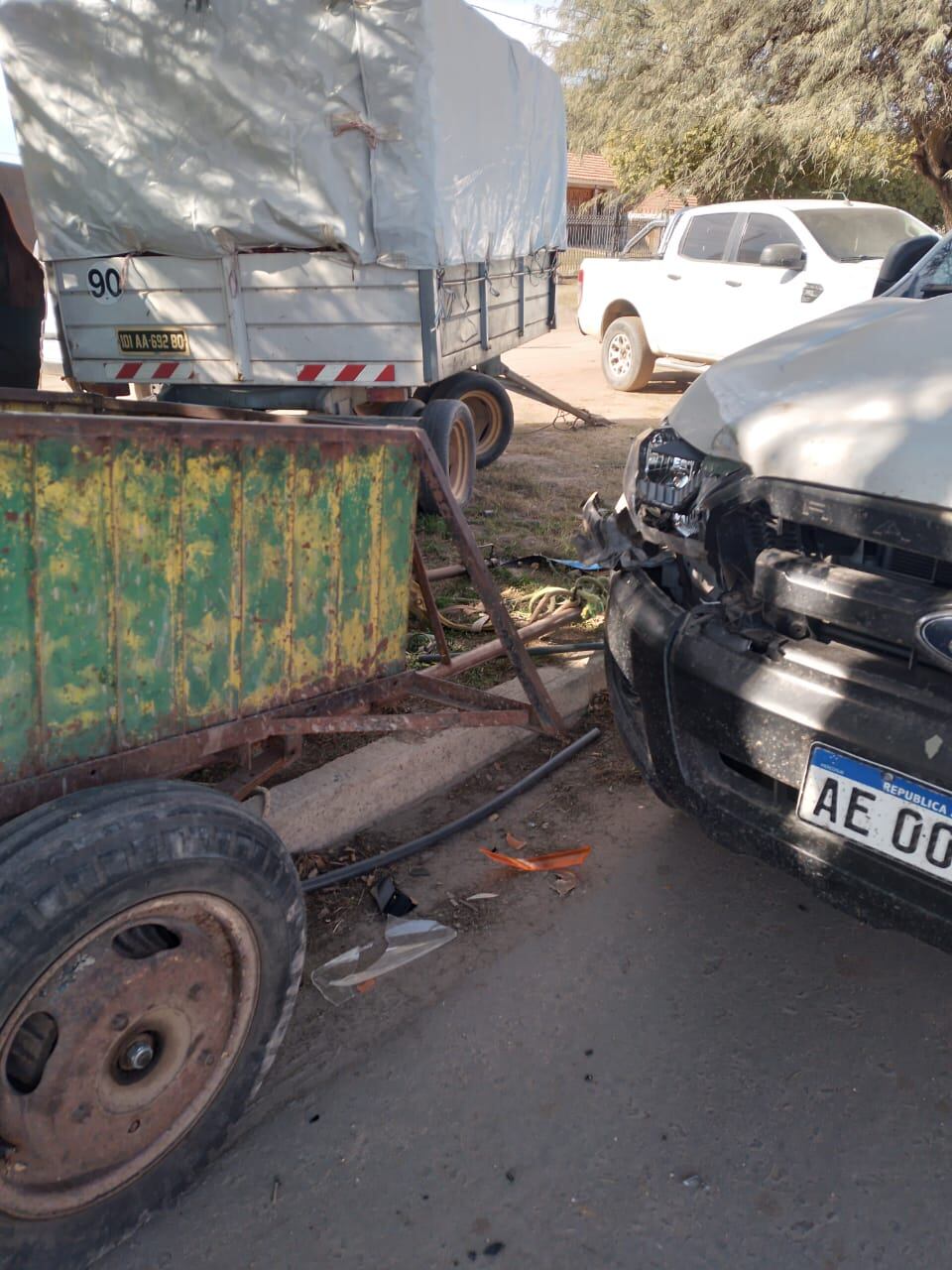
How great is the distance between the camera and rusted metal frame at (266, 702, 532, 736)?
2.27m

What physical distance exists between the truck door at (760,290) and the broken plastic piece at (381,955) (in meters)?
8.63

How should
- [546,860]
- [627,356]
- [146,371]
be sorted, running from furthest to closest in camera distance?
[627,356]
[146,371]
[546,860]

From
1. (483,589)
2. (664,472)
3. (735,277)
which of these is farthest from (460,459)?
(735,277)

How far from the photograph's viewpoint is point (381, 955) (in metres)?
2.57

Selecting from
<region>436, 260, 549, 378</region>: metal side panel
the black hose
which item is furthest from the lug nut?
<region>436, 260, 549, 378</region>: metal side panel

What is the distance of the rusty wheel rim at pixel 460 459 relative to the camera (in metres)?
6.57

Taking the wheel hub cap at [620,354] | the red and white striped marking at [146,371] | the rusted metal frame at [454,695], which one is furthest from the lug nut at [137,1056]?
the wheel hub cap at [620,354]

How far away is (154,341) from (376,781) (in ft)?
13.1

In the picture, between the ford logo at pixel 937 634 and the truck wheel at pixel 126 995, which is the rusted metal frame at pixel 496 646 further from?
the ford logo at pixel 937 634

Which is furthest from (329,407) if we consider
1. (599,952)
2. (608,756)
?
(599,952)

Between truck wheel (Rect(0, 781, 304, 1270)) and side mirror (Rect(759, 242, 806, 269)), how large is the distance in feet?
30.0

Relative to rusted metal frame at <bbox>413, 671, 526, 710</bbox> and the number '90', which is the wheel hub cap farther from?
rusted metal frame at <bbox>413, 671, 526, 710</bbox>

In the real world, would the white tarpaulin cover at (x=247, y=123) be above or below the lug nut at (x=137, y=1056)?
above

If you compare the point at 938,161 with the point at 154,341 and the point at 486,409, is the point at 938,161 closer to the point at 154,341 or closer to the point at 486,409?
the point at 486,409
